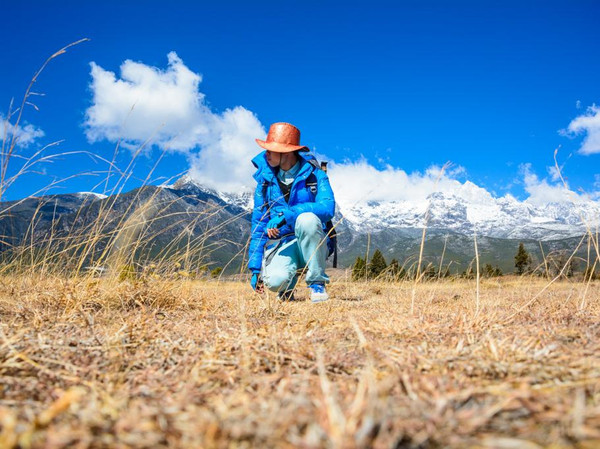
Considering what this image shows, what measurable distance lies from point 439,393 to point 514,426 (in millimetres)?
268

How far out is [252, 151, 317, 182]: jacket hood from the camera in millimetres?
5734

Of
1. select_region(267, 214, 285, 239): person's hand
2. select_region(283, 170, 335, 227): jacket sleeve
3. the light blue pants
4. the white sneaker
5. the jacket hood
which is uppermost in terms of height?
the jacket hood

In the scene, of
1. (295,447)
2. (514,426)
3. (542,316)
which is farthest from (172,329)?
(542,316)

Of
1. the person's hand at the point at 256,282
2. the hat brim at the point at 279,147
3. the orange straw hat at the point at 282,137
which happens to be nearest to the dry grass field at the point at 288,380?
the person's hand at the point at 256,282

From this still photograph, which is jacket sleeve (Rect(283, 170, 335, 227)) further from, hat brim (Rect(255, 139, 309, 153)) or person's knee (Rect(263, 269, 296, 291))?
person's knee (Rect(263, 269, 296, 291))

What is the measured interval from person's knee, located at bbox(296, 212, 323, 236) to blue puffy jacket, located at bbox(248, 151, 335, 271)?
0.15 metres

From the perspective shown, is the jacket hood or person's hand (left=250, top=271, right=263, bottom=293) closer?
person's hand (left=250, top=271, right=263, bottom=293)

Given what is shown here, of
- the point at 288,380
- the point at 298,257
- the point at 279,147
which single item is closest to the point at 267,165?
the point at 279,147

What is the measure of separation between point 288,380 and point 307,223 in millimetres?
3958

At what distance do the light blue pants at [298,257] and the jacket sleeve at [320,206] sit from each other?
82mm

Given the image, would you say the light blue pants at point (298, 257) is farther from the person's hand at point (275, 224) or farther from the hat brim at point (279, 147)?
the hat brim at point (279, 147)

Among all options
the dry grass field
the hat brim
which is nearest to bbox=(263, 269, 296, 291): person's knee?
the hat brim

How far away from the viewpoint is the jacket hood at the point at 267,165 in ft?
18.8

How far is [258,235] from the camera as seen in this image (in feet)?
18.8
